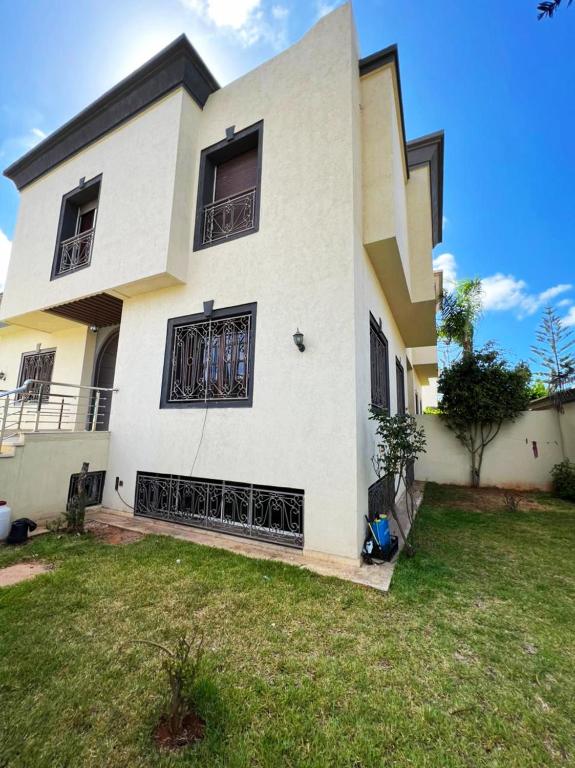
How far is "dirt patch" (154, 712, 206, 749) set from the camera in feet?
5.58

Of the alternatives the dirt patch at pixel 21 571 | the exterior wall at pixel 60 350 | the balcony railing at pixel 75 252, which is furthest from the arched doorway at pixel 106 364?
the dirt patch at pixel 21 571

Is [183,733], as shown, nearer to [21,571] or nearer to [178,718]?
[178,718]

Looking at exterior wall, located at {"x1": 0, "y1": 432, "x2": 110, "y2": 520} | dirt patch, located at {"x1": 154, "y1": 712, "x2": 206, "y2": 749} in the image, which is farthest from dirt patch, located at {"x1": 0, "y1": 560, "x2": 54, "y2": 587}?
dirt patch, located at {"x1": 154, "y1": 712, "x2": 206, "y2": 749}

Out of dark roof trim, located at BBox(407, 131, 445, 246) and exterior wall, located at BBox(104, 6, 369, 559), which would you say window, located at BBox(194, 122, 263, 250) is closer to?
exterior wall, located at BBox(104, 6, 369, 559)

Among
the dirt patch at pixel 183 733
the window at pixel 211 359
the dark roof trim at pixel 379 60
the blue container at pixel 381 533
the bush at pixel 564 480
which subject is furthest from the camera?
the bush at pixel 564 480

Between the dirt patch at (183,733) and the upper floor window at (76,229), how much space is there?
7.94 metres

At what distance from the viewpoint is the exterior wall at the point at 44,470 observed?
5320mm

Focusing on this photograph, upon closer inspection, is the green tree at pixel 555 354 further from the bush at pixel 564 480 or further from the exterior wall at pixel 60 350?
the exterior wall at pixel 60 350

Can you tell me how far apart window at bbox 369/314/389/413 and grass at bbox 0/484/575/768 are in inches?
114

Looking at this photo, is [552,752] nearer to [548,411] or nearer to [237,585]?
[237,585]

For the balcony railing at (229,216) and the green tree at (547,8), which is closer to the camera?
the green tree at (547,8)

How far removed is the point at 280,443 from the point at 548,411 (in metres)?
9.06

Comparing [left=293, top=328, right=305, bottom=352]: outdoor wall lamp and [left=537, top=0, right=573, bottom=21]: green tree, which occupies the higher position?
[left=537, top=0, right=573, bottom=21]: green tree

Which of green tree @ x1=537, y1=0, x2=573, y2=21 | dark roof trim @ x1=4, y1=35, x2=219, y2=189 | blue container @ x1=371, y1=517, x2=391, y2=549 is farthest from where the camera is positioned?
dark roof trim @ x1=4, y1=35, x2=219, y2=189
